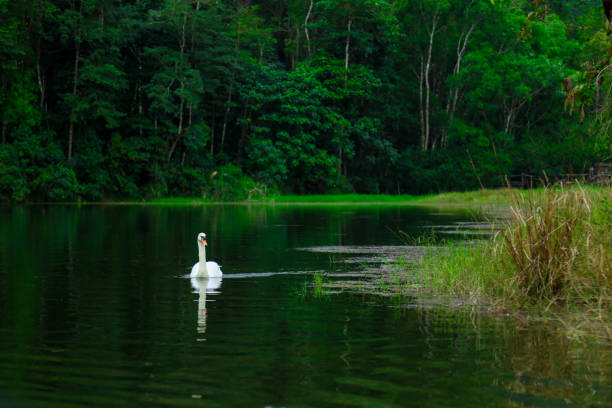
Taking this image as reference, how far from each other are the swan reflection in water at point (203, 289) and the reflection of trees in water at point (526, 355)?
9.73 feet

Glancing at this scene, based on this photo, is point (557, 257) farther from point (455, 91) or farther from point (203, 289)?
point (455, 91)

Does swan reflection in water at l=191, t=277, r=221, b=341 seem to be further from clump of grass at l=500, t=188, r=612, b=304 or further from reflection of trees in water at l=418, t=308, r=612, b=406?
Answer: clump of grass at l=500, t=188, r=612, b=304

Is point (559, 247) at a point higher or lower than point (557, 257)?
higher

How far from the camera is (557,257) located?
1223 centimetres

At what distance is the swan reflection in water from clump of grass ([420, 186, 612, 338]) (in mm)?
4221

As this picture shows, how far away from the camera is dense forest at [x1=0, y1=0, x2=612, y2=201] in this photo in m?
59.6

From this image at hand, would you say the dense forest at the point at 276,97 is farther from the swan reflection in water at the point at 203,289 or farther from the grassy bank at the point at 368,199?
the swan reflection in water at the point at 203,289

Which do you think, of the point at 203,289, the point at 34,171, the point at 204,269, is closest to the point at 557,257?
the point at 203,289

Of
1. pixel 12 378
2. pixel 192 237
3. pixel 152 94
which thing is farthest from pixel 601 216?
pixel 152 94

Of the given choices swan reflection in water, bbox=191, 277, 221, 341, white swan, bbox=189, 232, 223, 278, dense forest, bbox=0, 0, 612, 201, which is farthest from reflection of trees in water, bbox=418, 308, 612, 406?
dense forest, bbox=0, 0, 612, 201

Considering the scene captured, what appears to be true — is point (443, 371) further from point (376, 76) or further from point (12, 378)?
point (376, 76)

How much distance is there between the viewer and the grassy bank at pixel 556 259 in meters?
11.8

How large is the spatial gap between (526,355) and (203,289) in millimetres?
7484

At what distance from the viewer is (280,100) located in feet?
231
